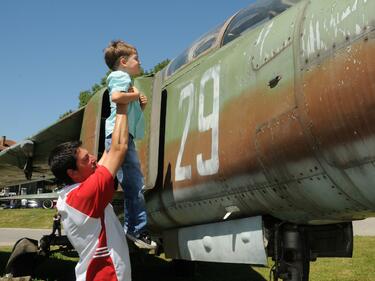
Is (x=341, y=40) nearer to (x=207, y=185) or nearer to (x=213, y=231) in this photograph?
(x=207, y=185)

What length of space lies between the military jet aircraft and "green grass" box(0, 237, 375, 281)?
441cm

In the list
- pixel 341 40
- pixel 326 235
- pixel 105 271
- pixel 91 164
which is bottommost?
pixel 105 271

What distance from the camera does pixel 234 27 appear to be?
473cm

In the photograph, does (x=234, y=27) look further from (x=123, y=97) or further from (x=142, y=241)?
(x=142, y=241)

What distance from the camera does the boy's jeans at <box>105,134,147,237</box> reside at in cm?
409

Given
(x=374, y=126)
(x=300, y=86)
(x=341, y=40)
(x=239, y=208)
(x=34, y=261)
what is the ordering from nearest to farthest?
(x=374, y=126) → (x=341, y=40) → (x=300, y=86) → (x=239, y=208) → (x=34, y=261)

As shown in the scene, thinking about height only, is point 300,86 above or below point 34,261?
above

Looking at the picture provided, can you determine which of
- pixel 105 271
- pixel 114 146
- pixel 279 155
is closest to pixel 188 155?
pixel 279 155

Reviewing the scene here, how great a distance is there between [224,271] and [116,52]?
7.05 meters

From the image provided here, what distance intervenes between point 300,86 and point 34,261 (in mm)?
6572

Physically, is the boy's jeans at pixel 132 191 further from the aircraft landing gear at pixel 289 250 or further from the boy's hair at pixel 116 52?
the aircraft landing gear at pixel 289 250

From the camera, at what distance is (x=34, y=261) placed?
324 inches

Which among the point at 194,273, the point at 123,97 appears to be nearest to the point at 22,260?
the point at 194,273

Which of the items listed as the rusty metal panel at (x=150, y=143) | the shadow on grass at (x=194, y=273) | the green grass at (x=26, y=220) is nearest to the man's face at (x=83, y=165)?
the rusty metal panel at (x=150, y=143)
